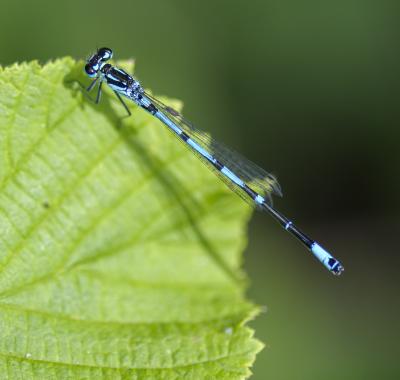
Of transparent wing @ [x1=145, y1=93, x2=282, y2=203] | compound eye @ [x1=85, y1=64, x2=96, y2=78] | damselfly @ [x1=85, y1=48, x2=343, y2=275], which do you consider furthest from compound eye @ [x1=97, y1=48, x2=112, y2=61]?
transparent wing @ [x1=145, y1=93, x2=282, y2=203]

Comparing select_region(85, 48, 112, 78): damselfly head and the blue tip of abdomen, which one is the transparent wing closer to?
the blue tip of abdomen

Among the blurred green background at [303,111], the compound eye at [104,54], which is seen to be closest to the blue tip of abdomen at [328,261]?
the blurred green background at [303,111]

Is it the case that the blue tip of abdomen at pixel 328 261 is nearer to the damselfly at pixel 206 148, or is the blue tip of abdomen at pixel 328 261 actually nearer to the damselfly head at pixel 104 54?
the damselfly at pixel 206 148

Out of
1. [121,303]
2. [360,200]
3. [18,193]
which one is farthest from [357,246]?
[18,193]

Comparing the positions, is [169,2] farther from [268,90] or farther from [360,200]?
[360,200]

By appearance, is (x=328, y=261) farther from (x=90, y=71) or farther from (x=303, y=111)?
(x=303, y=111)

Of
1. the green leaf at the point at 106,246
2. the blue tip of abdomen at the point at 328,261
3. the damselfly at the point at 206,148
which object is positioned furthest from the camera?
the blue tip of abdomen at the point at 328,261
